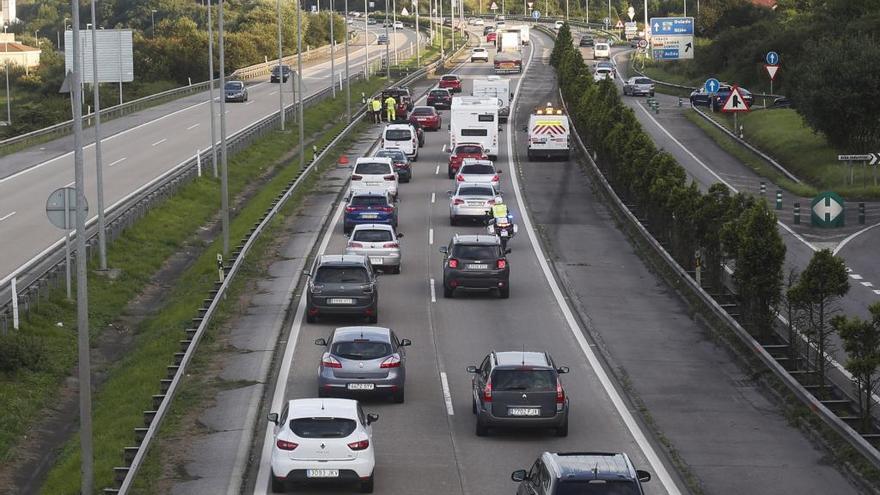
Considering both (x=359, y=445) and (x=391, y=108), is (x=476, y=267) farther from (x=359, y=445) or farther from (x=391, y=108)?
(x=391, y=108)

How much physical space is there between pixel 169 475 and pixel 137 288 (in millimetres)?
22227

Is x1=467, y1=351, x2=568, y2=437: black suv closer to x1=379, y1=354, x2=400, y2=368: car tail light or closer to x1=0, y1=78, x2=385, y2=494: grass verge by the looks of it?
x1=379, y1=354, x2=400, y2=368: car tail light

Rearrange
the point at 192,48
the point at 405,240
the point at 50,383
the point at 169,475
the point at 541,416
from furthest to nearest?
1. the point at 192,48
2. the point at 405,240
3. the point at 50,383
4. the point at 541,416
5. the point at 169,475

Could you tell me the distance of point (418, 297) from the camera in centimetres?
3991

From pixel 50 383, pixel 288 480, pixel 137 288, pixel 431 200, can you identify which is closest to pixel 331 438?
pixel 288 480

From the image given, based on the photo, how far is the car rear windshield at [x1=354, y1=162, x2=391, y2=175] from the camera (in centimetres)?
5572

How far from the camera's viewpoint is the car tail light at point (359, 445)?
22188mm

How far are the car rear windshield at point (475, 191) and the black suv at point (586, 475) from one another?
32.1m

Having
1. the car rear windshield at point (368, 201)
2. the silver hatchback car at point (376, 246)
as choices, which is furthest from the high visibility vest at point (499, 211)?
the silver hatchback car at point (376, 246)

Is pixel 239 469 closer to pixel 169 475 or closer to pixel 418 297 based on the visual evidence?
pixel 169 475

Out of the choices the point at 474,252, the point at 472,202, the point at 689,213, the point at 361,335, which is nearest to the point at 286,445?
the point at 361,335

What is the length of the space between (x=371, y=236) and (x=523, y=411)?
17.7 metres

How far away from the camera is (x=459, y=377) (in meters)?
31.0

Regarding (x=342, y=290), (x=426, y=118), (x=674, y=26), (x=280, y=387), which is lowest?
(x=280, y=387)
